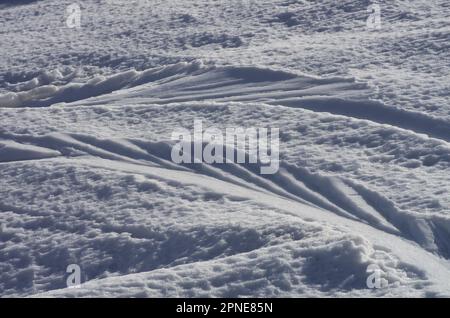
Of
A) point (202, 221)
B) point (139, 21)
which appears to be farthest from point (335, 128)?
point (139, 21)

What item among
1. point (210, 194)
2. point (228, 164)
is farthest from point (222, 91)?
point (210, 194)

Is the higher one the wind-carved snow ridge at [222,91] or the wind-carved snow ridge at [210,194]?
the wind-carved snow ridge at [222,91]

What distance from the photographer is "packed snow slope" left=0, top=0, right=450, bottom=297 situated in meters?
3.12

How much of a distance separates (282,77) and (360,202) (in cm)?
137

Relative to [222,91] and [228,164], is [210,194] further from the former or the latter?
[222,91]

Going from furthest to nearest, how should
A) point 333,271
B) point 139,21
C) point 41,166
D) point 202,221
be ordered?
point 139,21 < point 41,166 < point 202,221 < point 333,271

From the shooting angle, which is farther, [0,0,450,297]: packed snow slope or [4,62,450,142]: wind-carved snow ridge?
[4,62,450,142]: wind-carved snow ridge

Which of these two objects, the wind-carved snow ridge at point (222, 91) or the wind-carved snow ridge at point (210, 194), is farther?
the wind-carved snow ridge at point (222, 91)

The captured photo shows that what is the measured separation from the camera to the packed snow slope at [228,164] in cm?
312

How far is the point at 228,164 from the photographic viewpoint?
394 cm

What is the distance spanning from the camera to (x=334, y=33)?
511 cm

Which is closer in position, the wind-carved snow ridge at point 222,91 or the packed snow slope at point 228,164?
the packed snow slope at point 228,164

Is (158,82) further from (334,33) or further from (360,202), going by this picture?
(360,202)

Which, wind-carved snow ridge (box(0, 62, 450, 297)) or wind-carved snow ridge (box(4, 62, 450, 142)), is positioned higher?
wind-carved snow ridge (box(4, 62, 450, 142))
